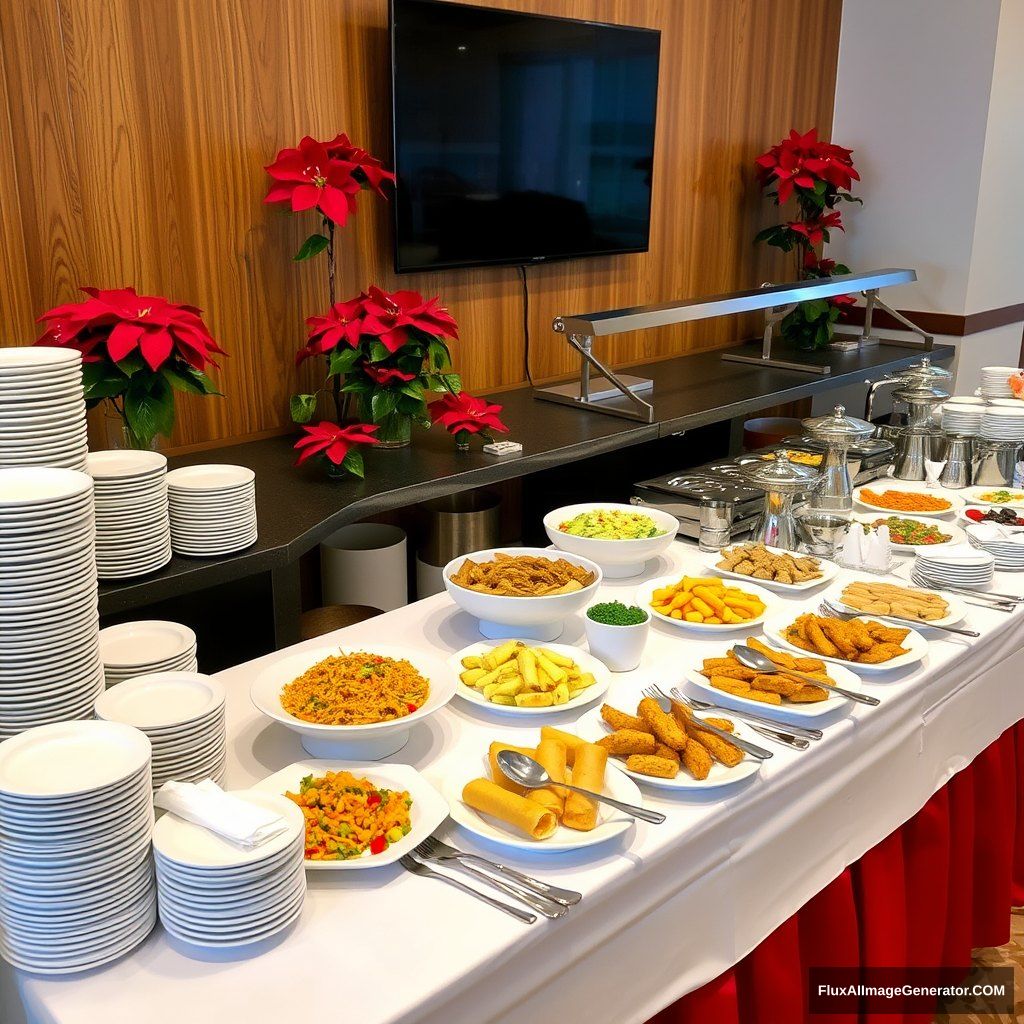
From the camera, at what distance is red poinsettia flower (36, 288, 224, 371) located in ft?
5.56

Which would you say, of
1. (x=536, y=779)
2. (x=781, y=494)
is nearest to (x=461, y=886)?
(x=536, y=779)

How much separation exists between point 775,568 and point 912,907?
529 millimetres

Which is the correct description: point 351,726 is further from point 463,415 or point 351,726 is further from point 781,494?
point 463,415

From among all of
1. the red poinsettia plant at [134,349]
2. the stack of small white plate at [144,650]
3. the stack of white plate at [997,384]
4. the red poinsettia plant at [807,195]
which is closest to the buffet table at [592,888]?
the stack of small white plate at [144,650]

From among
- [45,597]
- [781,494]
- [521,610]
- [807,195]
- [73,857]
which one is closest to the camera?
[73,857]

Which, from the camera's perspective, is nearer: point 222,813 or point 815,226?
point 222,813

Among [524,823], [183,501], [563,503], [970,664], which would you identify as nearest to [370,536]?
[563,503]

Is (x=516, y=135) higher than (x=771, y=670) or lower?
higher

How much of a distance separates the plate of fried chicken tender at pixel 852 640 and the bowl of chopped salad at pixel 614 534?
0.86 feet

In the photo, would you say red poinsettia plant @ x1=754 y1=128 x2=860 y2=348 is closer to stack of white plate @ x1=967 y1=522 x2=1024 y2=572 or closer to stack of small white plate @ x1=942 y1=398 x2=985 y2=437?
stack of small white plate @ x1=942 y1=398 x2=985 y2=437

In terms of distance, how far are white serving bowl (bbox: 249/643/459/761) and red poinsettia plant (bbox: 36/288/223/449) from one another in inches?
25.4

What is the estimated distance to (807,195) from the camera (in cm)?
357

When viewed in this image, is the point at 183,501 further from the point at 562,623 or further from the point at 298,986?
the point at 298,986

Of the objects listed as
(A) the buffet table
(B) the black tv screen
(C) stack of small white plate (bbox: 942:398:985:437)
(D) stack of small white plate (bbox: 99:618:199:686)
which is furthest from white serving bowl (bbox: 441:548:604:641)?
(B) the black tv screen
